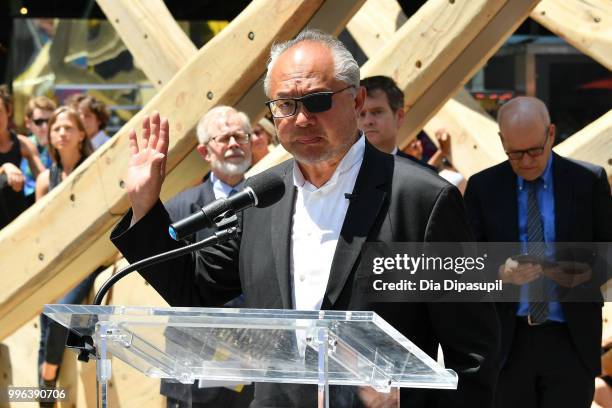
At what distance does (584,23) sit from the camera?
6.89 metres

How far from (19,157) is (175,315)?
5.58m

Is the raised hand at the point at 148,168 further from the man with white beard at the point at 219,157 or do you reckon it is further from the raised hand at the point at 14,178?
the raised hand at the point at 14,178

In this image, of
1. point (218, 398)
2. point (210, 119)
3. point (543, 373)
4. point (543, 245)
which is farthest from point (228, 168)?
point (218, 398)

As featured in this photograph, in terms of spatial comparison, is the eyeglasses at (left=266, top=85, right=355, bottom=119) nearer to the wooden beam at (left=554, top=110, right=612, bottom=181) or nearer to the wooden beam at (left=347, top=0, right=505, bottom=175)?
the wooden beam at (left=554, top=110, right=612, bottom=181)

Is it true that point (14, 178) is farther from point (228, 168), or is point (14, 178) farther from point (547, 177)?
point (547, 177)

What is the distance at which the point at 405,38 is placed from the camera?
566 centimetres

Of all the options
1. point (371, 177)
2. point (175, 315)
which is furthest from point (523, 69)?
point (175, 315)

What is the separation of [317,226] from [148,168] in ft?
1.66

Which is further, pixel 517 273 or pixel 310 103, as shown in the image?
pixel 517 273

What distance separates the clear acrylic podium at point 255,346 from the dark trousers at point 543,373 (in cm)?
277

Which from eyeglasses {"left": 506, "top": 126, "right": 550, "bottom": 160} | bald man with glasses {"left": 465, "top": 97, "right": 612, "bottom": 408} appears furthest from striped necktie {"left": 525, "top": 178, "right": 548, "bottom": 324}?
eyeglasses {"left": 506, "top": 126, "right": 550, "bottom": 160}

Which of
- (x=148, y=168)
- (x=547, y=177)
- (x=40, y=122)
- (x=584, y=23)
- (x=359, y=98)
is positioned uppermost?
(x=40, y=122)

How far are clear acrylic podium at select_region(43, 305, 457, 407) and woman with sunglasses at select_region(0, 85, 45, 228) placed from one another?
475 cm

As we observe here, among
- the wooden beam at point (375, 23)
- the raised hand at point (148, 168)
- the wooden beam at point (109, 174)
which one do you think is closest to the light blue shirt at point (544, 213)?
the wooden beam at point (109, 174)
